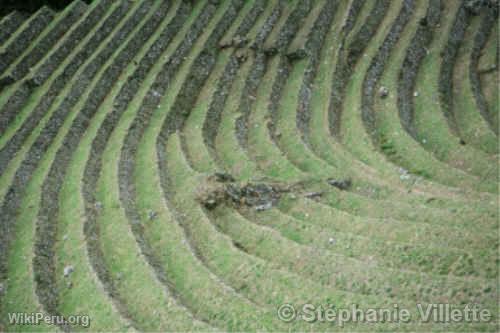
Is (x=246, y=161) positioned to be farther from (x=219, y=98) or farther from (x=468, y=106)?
(x=468, y=106)

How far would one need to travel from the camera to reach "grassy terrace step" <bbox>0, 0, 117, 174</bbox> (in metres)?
20.0

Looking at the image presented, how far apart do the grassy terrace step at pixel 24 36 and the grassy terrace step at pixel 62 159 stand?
4.90 metres

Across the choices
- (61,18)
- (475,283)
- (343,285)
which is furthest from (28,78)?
(475,283)

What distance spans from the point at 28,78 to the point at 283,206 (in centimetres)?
1504

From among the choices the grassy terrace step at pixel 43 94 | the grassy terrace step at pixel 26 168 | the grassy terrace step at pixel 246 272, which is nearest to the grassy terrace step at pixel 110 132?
the grassy terrace step at pixel 26 168

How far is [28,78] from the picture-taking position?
22.8 m

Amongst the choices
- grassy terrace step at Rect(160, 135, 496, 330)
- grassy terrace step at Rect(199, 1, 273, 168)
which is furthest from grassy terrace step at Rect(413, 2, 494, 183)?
grassy terrace step at Rect(199, 1, 273, 168)

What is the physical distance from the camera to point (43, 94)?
22.0 meters

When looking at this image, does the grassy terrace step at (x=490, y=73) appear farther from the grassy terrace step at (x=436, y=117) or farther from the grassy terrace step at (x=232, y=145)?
the grassy terrace step at (x=232, y=145)

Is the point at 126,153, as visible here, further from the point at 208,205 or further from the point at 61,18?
the point at 61,18

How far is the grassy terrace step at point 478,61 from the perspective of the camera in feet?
63.0

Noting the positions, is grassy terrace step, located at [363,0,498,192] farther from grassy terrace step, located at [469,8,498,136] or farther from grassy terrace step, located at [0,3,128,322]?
grassy terrace step, located at [0,3,128,322]

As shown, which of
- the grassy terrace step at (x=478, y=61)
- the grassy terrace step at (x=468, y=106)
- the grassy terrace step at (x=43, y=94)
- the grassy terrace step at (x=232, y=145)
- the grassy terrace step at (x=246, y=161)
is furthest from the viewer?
the grassy terrace step at (x=43, y=94)

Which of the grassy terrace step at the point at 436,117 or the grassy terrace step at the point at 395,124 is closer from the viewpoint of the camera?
the grassy terrace step at the point at 395,124
